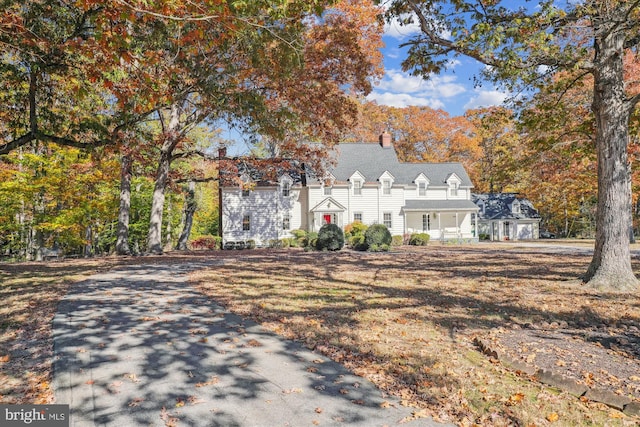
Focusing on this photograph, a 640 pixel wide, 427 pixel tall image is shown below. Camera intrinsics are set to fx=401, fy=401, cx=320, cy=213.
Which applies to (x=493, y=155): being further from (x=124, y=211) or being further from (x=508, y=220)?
(x=124, y=211)

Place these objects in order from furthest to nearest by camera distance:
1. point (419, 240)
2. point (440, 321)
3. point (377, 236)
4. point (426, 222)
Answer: point (426, 222) < point (419, 240) < point (377, 236) < point (440, 321)

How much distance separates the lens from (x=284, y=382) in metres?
3.92

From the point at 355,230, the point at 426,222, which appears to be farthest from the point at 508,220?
the point at 355,230

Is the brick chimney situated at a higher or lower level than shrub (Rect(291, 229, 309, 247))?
higher

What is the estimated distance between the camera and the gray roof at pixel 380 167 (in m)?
33.3

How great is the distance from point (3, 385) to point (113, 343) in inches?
49.1

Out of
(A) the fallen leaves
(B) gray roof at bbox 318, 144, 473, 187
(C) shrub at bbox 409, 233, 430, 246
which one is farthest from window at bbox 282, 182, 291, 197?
(A) the fallen leaves

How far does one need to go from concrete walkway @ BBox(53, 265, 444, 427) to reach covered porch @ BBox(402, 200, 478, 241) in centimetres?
2874

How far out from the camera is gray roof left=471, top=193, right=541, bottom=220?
40.1 m

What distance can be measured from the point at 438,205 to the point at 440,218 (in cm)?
146

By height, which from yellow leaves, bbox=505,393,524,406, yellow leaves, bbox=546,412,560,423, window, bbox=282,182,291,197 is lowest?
yellow leaves, bbox=546,412,560,423

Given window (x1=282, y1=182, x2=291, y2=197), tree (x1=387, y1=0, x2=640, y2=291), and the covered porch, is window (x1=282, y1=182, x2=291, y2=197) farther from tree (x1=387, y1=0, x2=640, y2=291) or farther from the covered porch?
tree (x1=387, y1=0, x2=640, y2=291)

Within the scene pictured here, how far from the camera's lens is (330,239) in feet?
72.2

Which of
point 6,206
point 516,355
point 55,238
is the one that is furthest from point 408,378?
point 55,238
